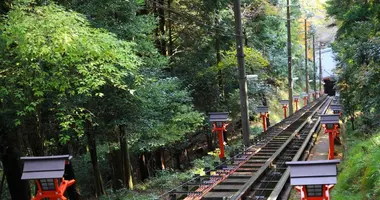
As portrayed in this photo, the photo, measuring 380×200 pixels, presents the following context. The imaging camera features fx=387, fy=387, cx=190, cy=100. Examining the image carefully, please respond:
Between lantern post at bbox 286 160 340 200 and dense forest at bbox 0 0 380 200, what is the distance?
4.56 metres

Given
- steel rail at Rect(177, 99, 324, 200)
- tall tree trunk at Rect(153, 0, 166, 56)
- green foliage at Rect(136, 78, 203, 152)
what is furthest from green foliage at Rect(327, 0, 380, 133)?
tall tree trunk at Rect(153, 0, 166, 56)

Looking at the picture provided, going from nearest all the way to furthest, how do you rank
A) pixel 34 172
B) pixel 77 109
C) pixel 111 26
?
pixel 34 172 → pixel 77 109 → pixel 111 26

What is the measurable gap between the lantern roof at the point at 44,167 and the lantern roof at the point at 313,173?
4.07m

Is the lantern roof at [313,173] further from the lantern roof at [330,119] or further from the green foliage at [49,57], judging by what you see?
the lantern roof at [330,119]

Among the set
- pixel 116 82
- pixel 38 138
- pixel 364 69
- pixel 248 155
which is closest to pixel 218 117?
pixel 248 155

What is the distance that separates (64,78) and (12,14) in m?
1.66

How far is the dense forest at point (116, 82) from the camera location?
8258mm

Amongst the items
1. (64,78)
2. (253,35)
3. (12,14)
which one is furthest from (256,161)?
(253,35)

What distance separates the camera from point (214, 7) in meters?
20.5

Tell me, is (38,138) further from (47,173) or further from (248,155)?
(248,155)

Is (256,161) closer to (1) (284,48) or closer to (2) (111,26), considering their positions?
(2) (111,26)

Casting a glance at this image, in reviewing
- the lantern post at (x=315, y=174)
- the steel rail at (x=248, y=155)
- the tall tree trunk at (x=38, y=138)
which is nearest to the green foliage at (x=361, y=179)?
the lantern post at (x=315, y=174)

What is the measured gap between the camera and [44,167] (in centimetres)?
700

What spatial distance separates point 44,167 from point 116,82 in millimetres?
3398
